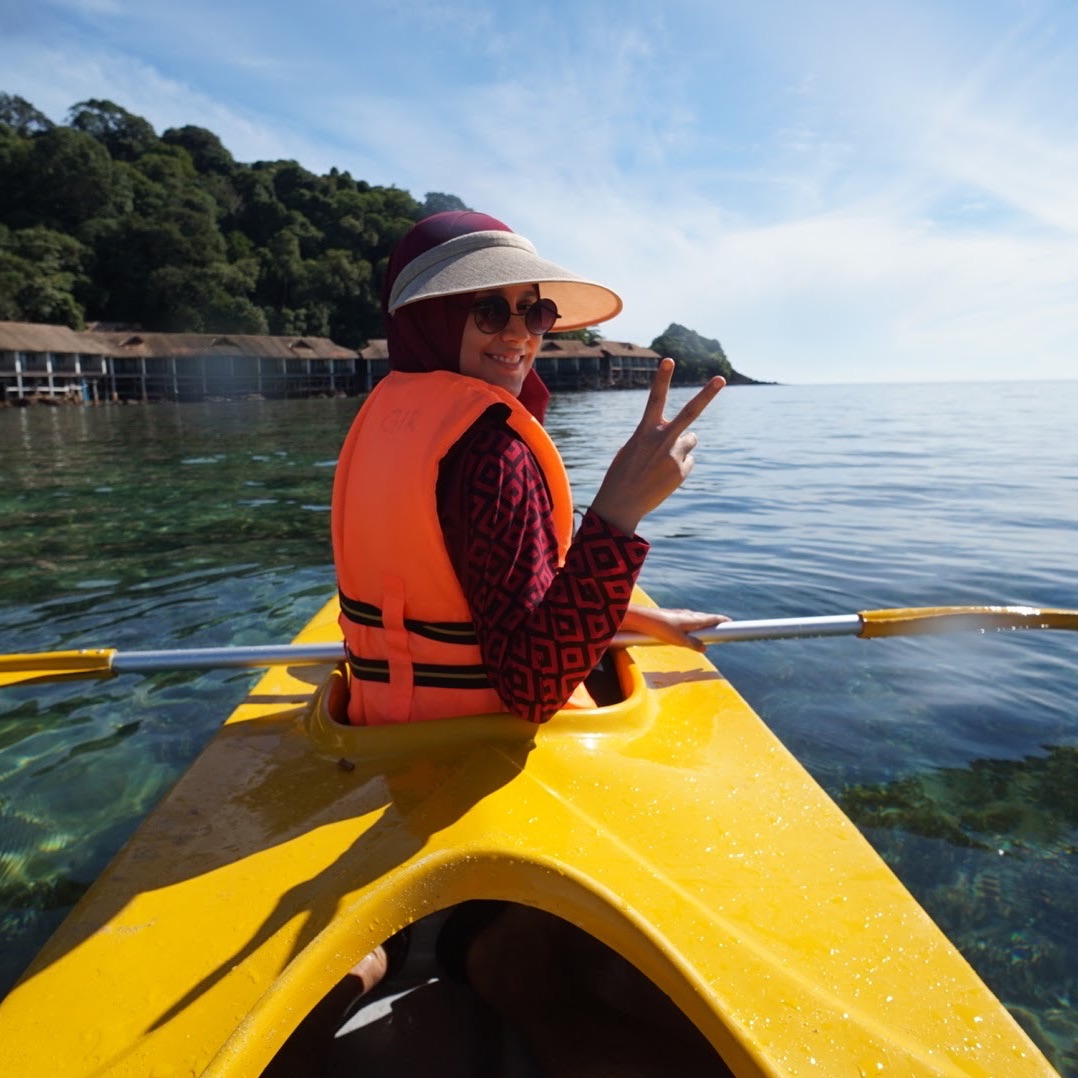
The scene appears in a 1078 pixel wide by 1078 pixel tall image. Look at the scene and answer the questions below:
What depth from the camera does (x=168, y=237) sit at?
180 ft

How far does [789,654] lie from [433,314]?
10.7ft

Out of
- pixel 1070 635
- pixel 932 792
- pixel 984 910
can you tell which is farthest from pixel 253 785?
pixel 1070 635

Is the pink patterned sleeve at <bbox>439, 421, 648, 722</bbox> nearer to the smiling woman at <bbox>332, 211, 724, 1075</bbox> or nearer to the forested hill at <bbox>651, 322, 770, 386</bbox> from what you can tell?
the smiling woman at <bbox>332, 211, 724, 1075</bbox>

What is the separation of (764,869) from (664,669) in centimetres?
126

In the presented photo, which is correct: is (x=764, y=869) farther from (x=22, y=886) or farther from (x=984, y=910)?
(x=22, y=886)

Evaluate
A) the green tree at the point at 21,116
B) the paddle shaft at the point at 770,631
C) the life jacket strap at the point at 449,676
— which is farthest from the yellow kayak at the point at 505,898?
the green tree at the point at 21,116

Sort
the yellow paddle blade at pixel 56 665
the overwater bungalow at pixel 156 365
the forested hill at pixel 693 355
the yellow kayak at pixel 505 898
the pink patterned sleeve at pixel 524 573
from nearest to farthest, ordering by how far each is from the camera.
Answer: the yellow kayak at pixel 505 898 < the pink patterned sleeve at pixel 524 573 < the yellow paddle blade at pixel 56 665 < the overwater bungalow at pixel 156 365 < the forested hill at pixel 693 355

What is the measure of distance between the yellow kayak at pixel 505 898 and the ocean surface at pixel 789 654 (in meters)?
0.87

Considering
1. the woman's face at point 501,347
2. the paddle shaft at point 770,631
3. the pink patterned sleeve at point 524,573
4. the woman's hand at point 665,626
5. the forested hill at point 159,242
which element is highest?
the forested hill at point 159,242

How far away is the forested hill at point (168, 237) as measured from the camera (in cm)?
5156

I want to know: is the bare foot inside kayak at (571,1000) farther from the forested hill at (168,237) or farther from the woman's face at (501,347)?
the forested hill at (168,237)

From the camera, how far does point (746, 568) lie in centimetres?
632

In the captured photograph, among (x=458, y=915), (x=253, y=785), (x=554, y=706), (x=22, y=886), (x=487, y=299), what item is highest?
(x=487, y=299)

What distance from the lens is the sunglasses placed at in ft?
5.43
